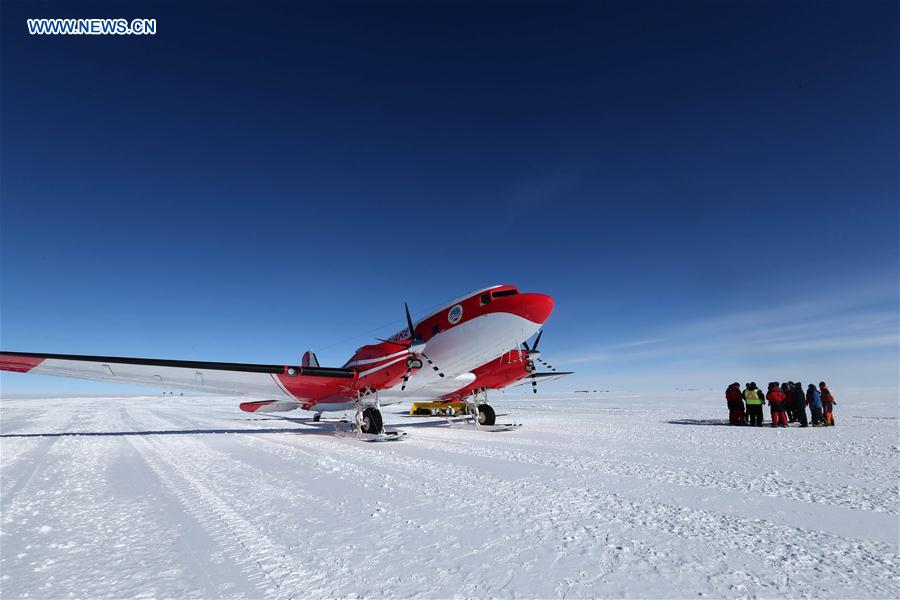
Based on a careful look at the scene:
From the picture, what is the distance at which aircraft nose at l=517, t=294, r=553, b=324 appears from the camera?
47.2ft

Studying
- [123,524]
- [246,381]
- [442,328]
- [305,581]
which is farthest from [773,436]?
[246,381]

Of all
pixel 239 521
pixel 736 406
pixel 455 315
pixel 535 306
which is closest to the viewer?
pixel 239 521

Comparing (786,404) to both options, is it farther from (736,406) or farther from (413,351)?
(413,351)

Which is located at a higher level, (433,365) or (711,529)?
(433,365)

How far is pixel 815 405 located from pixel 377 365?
1791 centimetres

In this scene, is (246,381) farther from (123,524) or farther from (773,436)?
(773,436)

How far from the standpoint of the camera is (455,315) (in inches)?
609

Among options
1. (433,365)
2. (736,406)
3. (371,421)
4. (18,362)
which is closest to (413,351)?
(433,365)

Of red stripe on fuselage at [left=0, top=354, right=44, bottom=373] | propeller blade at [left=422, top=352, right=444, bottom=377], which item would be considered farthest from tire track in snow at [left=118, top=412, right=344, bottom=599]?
propeller blade at [left=422, top=352, right=444, bottom=377]

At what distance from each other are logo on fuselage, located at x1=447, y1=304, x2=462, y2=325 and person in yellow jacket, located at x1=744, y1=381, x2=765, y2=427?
12.8m

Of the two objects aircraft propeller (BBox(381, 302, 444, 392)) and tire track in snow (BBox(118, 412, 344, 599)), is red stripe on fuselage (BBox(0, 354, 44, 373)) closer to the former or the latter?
tire track in snow (BBox(118, 412, 344, 599))

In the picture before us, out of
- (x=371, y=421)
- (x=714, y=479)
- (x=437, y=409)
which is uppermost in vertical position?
(x=371, y=421)

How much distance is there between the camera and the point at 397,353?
15.5 m

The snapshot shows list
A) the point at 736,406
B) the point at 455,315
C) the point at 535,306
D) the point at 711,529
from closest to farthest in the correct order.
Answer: the point at 711,529
the point at 535,306
the point at 455,315
the point at 736,406
